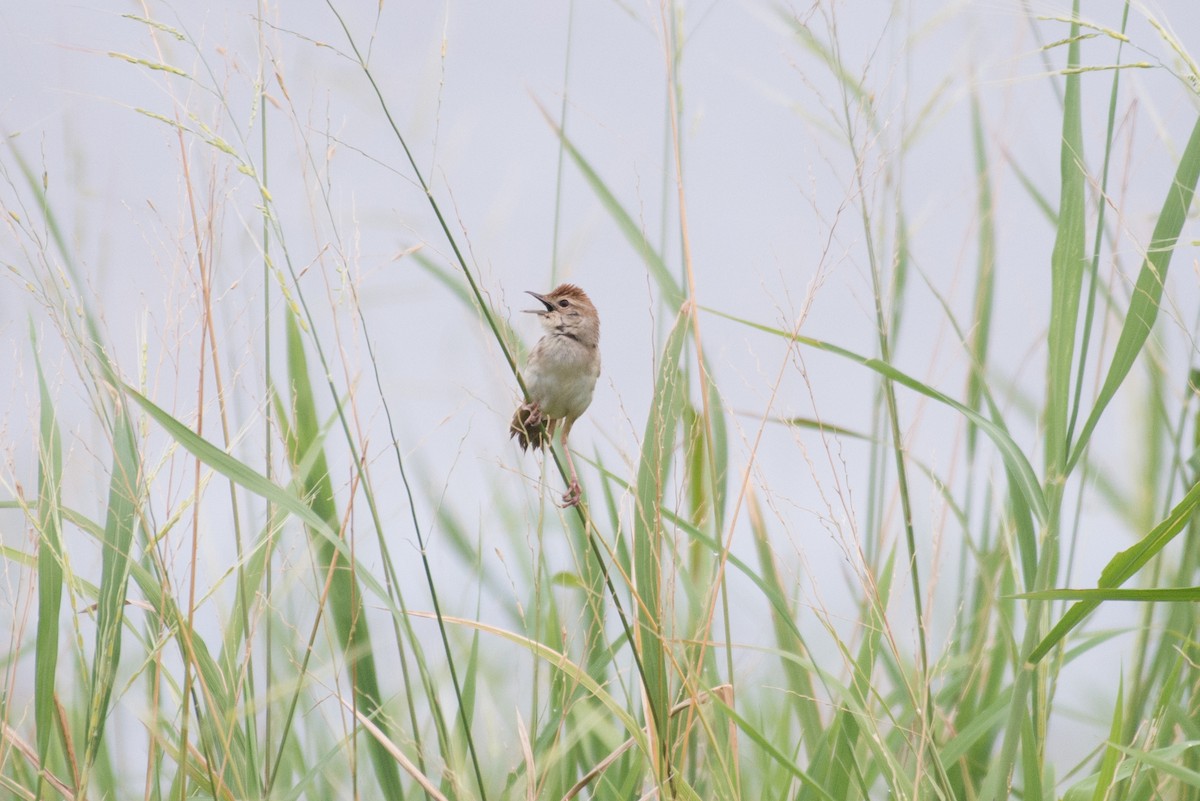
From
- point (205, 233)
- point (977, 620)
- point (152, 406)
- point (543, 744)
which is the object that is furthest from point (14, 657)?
point (977, 620)

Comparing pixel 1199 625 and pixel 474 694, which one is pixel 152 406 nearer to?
pixel 474 694

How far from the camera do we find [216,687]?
91.7 inches

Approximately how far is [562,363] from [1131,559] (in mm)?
2785

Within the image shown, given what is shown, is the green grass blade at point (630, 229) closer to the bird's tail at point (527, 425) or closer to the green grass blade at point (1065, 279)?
the green grass blade at point (1065, 279)

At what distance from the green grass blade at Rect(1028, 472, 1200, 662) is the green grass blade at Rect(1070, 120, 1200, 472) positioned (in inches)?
8.6

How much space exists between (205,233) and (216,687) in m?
0.91

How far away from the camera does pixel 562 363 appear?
14.6 feet

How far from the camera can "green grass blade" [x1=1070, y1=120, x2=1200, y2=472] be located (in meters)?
2.04

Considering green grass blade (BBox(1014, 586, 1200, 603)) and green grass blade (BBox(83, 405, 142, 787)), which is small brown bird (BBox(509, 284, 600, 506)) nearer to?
green grass blade (BBox(83, 405, 142, 787))

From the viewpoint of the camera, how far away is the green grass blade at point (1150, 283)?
2041 mm

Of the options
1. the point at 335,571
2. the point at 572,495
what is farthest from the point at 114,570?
the point at 572,495

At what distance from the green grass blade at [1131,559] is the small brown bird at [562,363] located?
106 inches

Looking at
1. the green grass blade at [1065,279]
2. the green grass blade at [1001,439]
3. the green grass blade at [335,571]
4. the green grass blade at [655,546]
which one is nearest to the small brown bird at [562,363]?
the green grass blade at [335,571]

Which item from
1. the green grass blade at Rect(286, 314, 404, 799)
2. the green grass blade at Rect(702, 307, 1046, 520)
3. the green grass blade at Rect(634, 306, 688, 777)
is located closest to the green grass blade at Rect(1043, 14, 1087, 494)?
the green grass blade at Rect(702, 307, 1046, 520)
